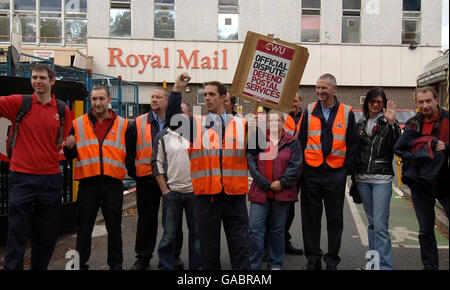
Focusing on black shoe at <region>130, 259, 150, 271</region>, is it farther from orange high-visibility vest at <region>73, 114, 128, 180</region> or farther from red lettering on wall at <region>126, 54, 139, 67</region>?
red lettering on wall at <region>126, 54, 139, 67</region>

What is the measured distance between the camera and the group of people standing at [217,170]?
404 centimetres

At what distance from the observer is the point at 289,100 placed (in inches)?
180

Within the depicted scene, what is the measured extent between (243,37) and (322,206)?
1946cm

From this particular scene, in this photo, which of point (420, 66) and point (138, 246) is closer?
point (138, 246)

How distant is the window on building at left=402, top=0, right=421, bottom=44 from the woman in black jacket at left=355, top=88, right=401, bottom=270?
2102 cm

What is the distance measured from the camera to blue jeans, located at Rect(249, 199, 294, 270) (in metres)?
4.75

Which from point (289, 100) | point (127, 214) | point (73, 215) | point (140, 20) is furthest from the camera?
point (140, 20)

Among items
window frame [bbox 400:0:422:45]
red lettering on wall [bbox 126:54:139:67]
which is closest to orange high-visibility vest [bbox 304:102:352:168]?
red lettering on wall [bbox 126:54:139:67]

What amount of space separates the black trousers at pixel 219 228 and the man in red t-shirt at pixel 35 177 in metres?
1.58

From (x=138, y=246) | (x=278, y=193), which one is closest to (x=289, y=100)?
(x=278, y=193)

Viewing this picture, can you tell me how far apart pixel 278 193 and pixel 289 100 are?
1059 mm

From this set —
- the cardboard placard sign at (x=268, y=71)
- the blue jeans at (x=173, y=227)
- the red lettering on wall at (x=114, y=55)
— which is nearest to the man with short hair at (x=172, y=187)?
the blue jeans at (x=173, y=227)

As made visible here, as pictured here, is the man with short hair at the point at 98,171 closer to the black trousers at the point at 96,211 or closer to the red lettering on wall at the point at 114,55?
the black trousers at the point at 96,211

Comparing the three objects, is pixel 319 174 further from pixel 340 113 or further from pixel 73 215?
pixel 73 215
